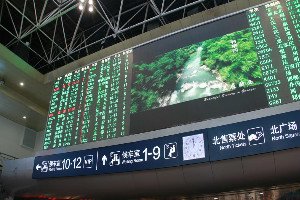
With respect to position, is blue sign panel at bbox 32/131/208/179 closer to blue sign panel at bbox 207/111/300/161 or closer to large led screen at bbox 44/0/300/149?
blue sign panel at bbox 207/111/300/161

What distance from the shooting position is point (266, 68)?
6793 mm

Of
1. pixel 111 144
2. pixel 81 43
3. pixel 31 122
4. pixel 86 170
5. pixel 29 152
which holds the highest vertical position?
pixel 81 43

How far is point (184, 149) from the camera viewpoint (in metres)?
6.70

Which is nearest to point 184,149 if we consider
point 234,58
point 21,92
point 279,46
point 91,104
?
point 234,58

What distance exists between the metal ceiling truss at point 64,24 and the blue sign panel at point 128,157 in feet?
14.4

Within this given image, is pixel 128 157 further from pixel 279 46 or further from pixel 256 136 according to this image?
pixel 279 46

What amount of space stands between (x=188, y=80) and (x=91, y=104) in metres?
2.69

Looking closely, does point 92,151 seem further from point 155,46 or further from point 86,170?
point 155,46

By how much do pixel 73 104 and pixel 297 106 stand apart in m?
5.60

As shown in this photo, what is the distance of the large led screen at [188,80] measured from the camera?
6754mm

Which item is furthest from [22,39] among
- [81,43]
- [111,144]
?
[111,144]

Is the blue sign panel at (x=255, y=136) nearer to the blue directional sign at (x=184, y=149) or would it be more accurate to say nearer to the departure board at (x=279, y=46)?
the blue directional sign at (x=184, y=149)

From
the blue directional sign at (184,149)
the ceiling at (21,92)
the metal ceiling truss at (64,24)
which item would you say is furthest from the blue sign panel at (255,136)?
the ceiling at (21,92)

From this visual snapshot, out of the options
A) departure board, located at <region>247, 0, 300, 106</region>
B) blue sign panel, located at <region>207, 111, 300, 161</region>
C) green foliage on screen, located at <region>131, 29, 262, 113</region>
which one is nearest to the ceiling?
green foliage on screen, located at <region>131, 29, 262, 113</region>
